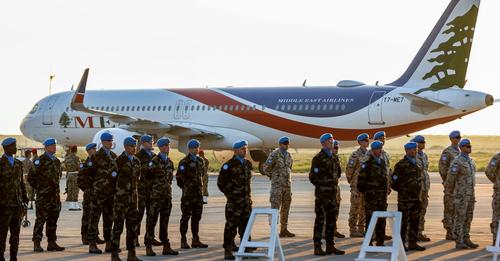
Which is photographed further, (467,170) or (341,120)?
(341,120)

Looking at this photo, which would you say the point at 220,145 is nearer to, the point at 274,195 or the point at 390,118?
the point at 390,118

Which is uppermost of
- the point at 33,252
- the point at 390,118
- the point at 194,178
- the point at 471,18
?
the point at 471,18

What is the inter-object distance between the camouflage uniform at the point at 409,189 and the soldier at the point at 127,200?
13.9 ft

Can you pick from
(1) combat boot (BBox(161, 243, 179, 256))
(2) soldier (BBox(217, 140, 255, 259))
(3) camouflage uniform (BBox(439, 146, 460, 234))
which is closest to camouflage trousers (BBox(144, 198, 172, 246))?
(1) combat boot (BBox(161, 243, 179, 256))

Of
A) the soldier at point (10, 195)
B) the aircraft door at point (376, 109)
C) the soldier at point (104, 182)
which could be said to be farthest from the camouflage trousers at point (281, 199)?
the aircraft door at point (376, 109)

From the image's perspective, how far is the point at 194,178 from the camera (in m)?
16.2

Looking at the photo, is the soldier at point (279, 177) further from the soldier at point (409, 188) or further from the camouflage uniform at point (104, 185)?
the camouflage uniform at point (104, 185)

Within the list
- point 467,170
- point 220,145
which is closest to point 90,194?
point 467,170

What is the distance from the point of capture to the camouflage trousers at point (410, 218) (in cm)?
1593

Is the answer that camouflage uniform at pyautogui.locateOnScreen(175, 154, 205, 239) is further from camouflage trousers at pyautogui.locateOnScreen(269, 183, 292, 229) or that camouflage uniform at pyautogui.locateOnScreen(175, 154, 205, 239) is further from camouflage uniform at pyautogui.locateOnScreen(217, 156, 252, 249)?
camouflage trousers at pyautogui.locateOnScreen(269, 183, 292, 229)

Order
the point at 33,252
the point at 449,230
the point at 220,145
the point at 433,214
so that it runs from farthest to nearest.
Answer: the point at 220,145 < the point at 433,214 < the point at 449,230 < the point at 33,252

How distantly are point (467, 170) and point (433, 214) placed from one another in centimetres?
680

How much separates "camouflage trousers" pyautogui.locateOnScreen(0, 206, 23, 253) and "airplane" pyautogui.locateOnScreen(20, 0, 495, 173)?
18.2 m

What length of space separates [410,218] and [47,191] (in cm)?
583
